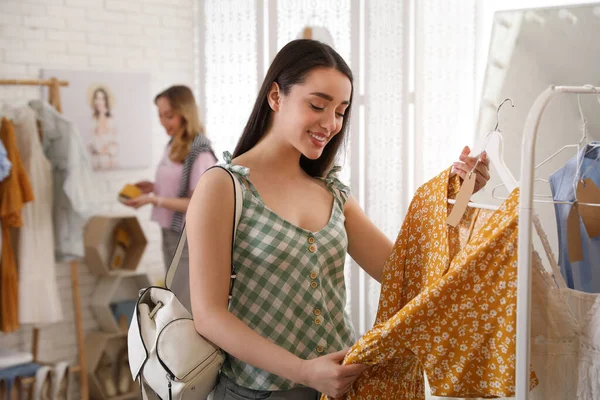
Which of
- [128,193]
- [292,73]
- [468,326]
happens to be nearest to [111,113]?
[128,193]

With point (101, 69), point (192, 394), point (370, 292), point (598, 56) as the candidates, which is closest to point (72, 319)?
point (101, 69)

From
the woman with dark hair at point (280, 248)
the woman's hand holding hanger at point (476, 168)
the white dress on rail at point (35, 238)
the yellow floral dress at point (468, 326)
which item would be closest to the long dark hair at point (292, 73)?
the woman with dark hair at point (280, 248)

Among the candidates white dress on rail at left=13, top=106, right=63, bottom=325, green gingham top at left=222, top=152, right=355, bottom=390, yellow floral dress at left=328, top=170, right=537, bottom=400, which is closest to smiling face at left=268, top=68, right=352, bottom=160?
green gingham top at left=222, top=152, right=355, bottom=390

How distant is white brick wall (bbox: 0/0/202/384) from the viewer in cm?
405

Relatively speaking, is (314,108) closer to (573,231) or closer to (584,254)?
(573,231)

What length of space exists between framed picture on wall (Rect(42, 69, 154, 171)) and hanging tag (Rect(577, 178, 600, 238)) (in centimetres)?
330

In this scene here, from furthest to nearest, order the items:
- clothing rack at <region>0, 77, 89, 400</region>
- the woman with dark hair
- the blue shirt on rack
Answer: clothing rack at <region>0, 77, 89, 400</region> < the blue shirt on rack < the woman with dark hair

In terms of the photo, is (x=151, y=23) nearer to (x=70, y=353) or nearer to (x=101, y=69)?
(x=101, y=69)

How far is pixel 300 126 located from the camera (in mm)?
1585

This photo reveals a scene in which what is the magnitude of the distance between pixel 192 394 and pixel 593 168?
A: 1.29m

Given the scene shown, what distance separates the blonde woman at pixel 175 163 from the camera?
3891 millimetres

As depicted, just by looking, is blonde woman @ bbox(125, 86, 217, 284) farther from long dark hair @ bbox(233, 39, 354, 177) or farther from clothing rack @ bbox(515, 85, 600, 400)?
clothing rack @ bbox(515, 85, 600, 400)

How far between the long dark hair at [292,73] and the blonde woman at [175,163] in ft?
6.96

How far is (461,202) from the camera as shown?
1.54 meters
